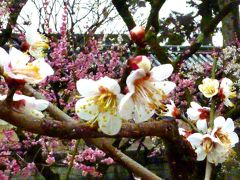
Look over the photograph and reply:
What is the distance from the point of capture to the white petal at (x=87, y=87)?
0.98m

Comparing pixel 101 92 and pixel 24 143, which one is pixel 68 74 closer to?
pixel 24 143

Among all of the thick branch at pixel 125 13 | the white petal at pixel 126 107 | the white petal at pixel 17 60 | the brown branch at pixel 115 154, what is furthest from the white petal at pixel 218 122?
the thick branch at pixel 125 13

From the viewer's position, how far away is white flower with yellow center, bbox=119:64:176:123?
891mm

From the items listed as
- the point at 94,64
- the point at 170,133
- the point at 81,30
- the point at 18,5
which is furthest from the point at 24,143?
the point at 170,133

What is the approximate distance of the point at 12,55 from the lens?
934mm

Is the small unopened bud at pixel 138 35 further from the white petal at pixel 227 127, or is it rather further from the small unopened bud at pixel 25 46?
the white petal at pixel 227 127

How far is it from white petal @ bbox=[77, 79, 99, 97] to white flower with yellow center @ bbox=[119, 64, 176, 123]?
0.30 ft

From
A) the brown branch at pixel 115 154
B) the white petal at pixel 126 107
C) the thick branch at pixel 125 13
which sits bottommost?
the brown branch at pixel 115 154

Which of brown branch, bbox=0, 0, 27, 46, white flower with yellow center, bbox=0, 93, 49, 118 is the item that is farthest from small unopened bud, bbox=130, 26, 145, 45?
brown branch, bbox=0, 0, 27, 46

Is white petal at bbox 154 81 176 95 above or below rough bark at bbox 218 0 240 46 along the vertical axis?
below

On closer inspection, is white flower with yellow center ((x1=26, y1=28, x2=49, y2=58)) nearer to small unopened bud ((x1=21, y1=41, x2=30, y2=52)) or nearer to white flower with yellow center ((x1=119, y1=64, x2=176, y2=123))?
small unopened bud ((x1=21, y1=41, x2=30, y2=52))

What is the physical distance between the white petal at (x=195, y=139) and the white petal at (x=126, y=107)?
62 centimetres

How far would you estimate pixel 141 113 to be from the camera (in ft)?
3.16

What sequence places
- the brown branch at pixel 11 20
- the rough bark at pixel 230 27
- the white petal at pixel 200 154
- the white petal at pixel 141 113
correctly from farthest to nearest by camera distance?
1. the rough bark at pixel 230 27
2. the brown branch at pixel 11 20
3. the white petal at pixel 200 154
4. the white petal at pixel 141 113
